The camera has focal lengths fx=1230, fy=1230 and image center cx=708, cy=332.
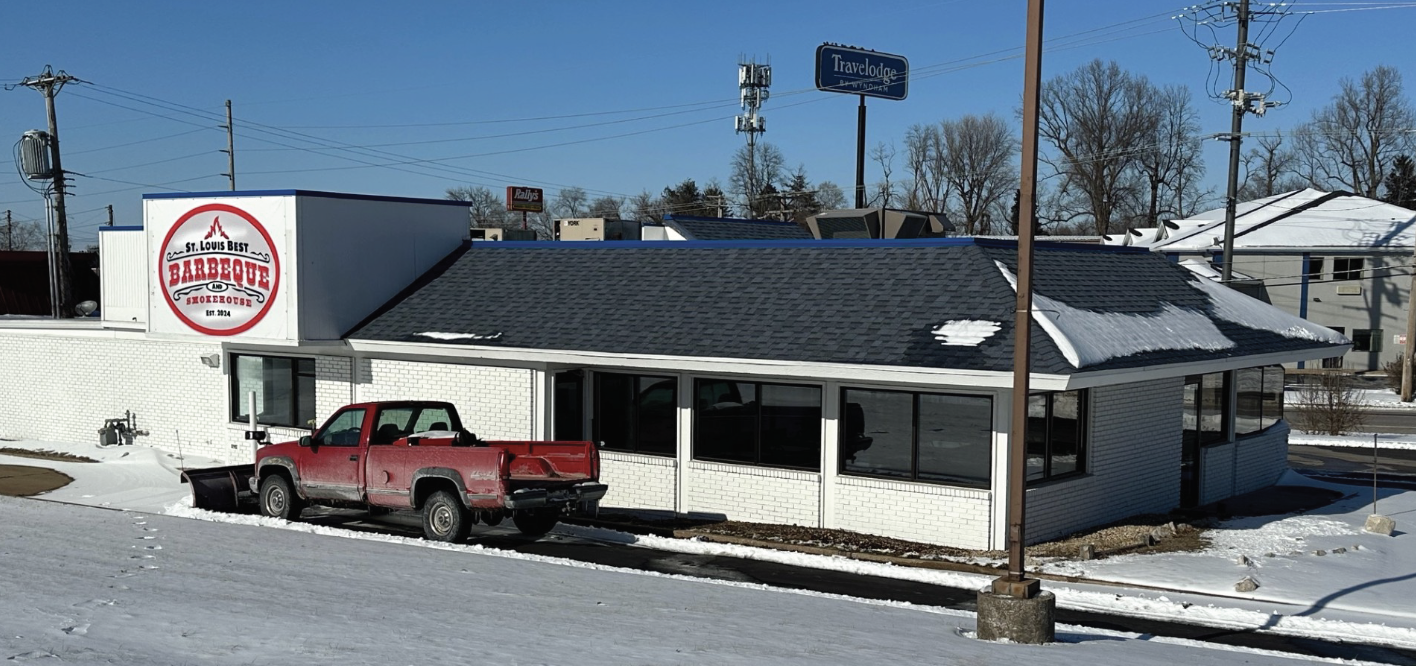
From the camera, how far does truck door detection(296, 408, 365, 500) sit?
17672 millimetres

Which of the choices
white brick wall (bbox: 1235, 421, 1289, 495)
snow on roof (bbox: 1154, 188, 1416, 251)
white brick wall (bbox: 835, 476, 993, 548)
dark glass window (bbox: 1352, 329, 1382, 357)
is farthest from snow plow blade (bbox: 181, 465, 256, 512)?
dark glass window (bbox: 1352, 329, 1382, 357)

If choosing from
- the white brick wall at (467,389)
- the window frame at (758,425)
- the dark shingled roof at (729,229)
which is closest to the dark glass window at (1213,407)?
the window frame at (758,425)

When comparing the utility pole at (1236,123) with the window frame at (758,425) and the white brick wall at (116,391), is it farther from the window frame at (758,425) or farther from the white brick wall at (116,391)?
the white brick wall at (116,391)

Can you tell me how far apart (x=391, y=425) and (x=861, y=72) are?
18354mm

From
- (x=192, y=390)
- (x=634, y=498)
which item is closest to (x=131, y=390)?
(x=192, y=390)

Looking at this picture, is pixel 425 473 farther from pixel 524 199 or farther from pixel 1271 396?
pixel 524 199

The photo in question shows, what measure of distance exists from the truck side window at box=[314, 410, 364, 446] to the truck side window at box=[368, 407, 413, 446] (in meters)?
0.27

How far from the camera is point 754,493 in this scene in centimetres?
1867

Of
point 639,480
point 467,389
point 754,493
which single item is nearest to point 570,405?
point 467,389

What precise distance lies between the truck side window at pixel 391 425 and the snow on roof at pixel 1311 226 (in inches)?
1901

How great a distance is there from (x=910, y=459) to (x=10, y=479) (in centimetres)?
1640

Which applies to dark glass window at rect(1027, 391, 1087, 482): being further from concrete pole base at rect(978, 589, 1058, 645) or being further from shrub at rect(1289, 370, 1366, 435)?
shrub at rect(1289, 370, 1366, 435)

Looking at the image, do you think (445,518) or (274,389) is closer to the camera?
(445,518)

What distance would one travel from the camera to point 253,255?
74.7 ft
